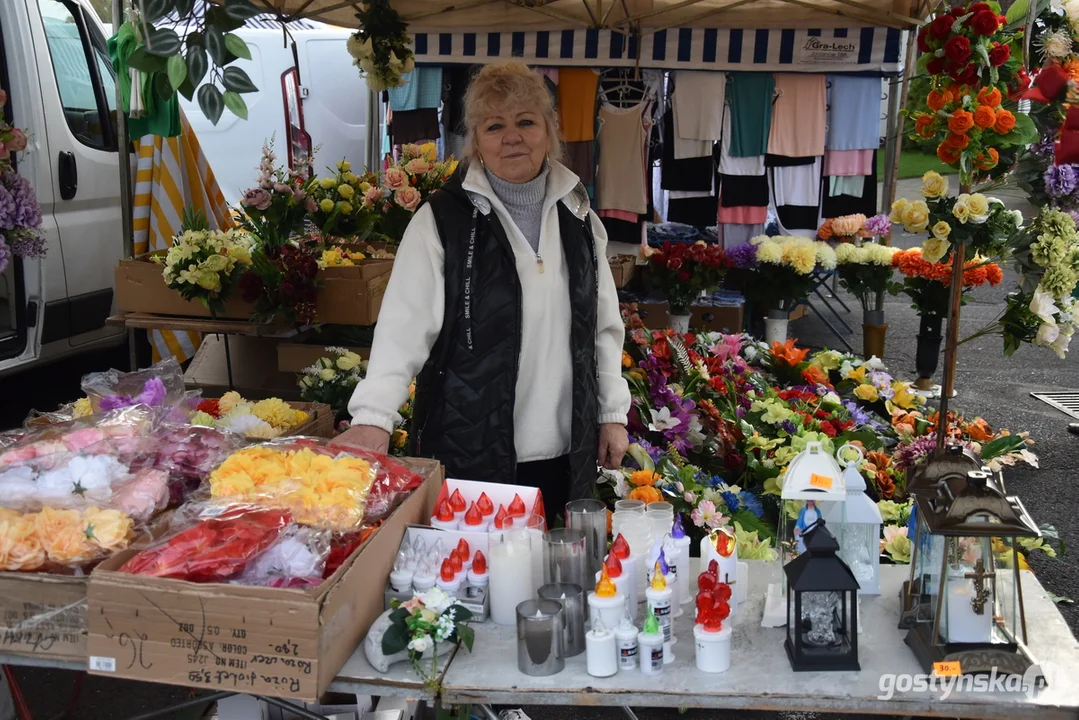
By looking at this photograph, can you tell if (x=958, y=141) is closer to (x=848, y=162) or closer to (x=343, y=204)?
(x=343, y=204)

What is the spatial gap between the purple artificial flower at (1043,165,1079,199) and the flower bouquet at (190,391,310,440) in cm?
242

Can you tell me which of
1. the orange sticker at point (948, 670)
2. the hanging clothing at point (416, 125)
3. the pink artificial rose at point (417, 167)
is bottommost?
the orange sticker at point (948, 670)

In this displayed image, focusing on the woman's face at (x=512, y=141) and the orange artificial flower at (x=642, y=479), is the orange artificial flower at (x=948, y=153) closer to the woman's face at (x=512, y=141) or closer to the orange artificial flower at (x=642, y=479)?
the woman's face at (x=512, y=141)

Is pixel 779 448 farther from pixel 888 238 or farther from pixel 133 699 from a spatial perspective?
pixel 888 238

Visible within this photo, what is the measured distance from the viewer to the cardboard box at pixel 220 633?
1.40 metres

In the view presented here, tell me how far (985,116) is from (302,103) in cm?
651

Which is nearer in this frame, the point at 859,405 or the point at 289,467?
the point at 289,467

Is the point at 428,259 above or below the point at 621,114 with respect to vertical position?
below

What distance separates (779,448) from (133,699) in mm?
2324

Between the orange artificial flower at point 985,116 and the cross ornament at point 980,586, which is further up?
the orange artificial flower at point 985,116

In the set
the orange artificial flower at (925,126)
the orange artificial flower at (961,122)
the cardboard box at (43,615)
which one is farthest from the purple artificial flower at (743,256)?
the cardboard box at (43,615)

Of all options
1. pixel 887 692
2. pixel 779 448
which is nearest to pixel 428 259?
pixel 887 692

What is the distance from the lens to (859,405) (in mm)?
4637

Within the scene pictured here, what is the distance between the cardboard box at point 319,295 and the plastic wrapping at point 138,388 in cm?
130
